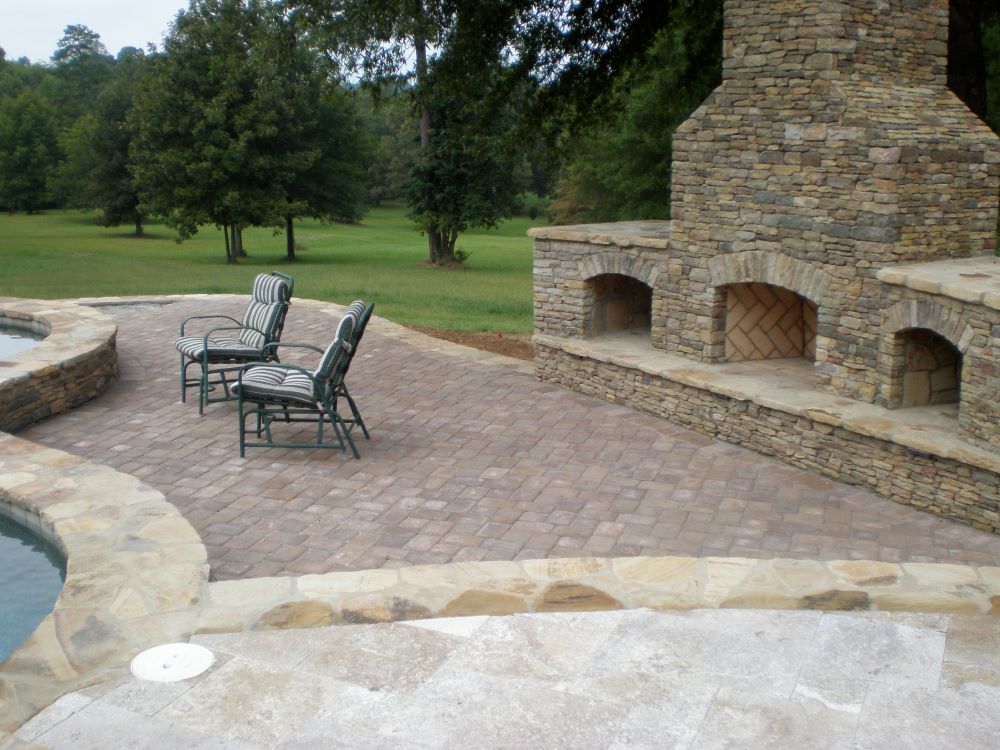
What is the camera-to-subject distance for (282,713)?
4105 millimetres

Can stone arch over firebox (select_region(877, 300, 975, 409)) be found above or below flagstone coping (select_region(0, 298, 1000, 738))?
above

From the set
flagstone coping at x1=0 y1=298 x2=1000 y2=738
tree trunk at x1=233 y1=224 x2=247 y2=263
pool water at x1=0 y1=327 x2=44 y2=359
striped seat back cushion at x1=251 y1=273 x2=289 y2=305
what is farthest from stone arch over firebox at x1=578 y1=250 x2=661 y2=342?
tree trunk at x1=233 y1=224 x2=247 y2=263

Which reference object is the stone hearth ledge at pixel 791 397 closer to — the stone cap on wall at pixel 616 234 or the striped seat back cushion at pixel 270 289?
the stone cap on wall at pixel 616 234

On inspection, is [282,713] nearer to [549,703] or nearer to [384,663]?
[384,663]

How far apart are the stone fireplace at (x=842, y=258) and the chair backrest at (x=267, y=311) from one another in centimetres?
326

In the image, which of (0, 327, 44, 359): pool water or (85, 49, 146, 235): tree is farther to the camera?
(85, 49, 146, 235): tree

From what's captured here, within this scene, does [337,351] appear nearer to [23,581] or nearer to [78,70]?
[23,581]

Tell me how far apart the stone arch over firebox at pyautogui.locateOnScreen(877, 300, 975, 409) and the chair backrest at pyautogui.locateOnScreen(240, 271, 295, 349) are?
5236 millimetres

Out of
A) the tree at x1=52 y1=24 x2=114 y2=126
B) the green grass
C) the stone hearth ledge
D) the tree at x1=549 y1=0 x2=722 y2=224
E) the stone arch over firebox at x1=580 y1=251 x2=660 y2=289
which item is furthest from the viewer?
the tree at x1=52 y1=24 x2=114 y2=126

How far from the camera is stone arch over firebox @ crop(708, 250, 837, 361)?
805cm

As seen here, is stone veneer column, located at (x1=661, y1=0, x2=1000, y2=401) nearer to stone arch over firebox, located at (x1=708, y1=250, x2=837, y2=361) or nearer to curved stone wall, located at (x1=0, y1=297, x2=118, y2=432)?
stone arch over firebox, located at (x1=708, y1=250, x2=837, y2=361)

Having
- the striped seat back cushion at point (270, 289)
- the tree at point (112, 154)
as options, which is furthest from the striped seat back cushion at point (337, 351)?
the tree at point (112, 154)

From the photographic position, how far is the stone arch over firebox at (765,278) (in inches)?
317

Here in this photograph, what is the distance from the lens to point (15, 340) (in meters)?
12.2
